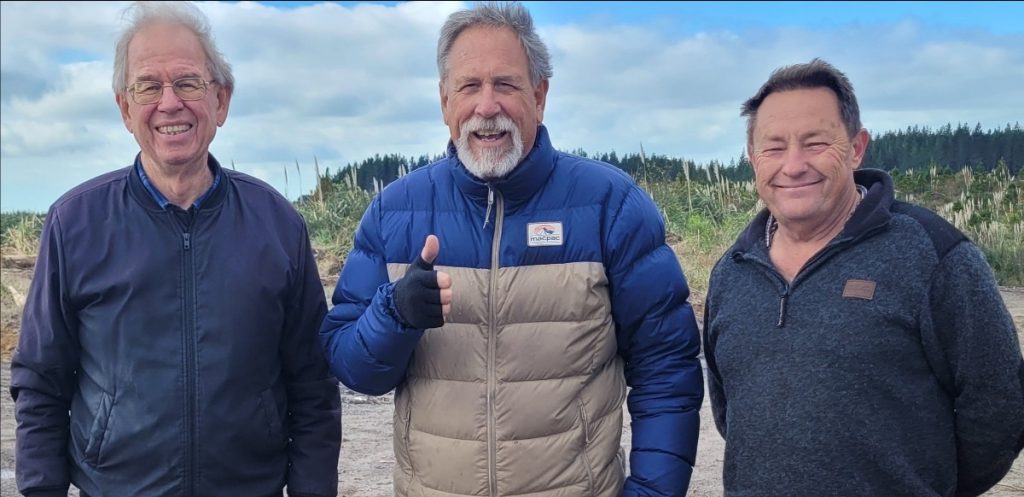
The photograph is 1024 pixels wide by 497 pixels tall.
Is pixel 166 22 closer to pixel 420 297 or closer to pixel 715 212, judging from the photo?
pixel 420 297

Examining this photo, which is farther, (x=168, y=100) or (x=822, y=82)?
(x=168, y=100)

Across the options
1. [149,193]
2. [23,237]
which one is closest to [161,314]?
[149,193]

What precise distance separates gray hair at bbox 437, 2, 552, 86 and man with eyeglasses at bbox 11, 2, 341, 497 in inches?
26.2

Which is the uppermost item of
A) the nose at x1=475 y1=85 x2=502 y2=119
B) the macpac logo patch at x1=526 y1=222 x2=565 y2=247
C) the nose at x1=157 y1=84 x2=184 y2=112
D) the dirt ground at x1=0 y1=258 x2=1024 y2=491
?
the nose at x1=157 y1=84 x2=184 y2=112

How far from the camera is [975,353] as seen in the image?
2141mm

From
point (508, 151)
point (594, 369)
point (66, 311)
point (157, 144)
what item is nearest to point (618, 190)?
point (508, 151)

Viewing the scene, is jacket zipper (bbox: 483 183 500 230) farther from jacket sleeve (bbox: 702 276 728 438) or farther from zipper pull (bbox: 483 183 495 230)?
jacket sleeve (bbox: 702 276 728 438)

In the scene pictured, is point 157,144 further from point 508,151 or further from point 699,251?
point 699,251

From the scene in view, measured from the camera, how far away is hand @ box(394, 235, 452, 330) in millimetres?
2230

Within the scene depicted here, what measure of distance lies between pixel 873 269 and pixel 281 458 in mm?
1691

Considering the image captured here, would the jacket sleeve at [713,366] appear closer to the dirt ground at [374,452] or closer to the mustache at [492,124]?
the mustache at [492,124]

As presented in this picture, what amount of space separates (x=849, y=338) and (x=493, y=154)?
977 millimetres

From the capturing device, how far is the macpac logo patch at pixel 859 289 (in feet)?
7.20

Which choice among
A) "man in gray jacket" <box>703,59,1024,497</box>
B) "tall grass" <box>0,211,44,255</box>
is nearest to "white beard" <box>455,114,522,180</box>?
"man in gray jacket" <box>703,59,1024,497</box>
